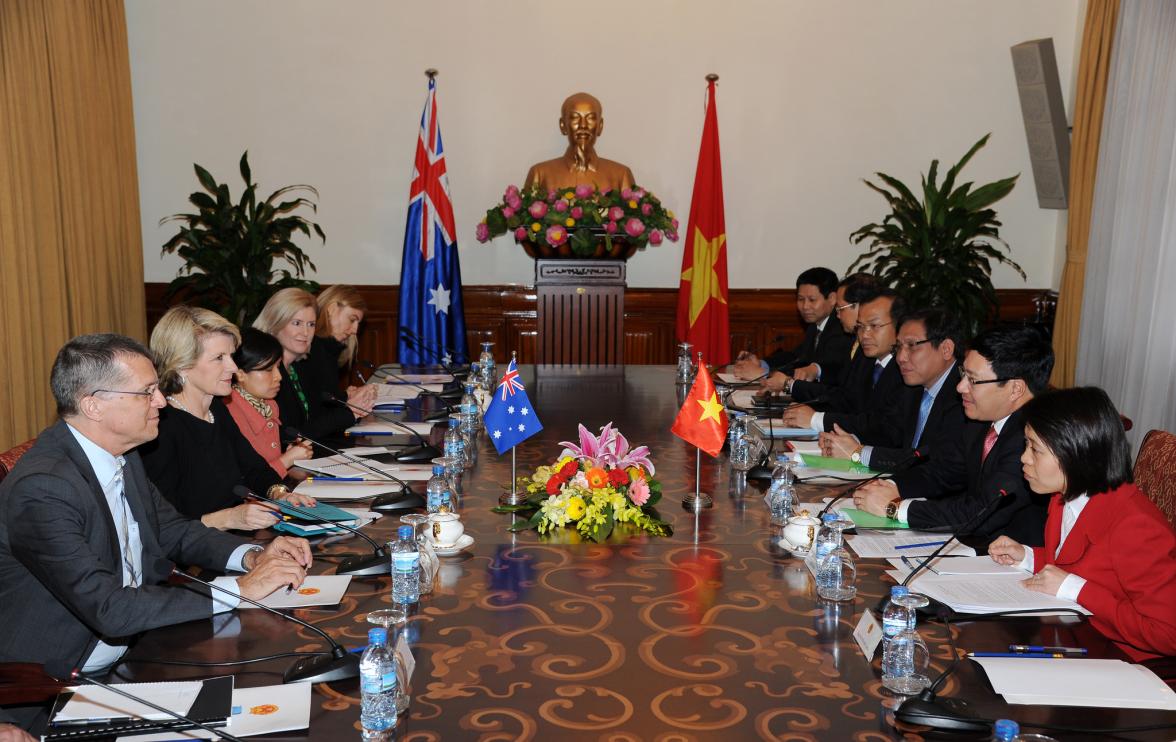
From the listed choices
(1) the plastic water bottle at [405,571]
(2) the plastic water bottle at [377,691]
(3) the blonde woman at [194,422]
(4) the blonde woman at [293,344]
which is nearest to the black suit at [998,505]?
(1) the plastic water bottle at [405,571]

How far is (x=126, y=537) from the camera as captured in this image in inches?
85.5

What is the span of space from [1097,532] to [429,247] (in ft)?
16.1

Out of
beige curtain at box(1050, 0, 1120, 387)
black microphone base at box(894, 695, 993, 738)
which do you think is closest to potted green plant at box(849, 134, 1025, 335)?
beige curtain at box(1050, 0, 1120, 387)

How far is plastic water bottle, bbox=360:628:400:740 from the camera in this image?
4.89ft

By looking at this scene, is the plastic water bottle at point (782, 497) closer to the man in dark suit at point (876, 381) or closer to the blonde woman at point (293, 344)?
the man in dark suit at point (876, 381)

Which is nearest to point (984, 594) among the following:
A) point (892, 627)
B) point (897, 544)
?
point (897, 544)

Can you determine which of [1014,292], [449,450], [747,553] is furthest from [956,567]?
[1014,292]

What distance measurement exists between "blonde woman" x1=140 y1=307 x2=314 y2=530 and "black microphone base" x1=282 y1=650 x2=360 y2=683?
1009 mm

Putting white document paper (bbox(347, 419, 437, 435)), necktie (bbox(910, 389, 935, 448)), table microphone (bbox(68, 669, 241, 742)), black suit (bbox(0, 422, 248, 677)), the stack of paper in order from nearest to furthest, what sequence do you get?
table microphone (bbox(68, 669, 241, 742)) < the stack of paper < black suit (bbox(0, 422, 248, 677)) < necktie (bbox(910, 389, 935, 448)) < white document paper (bbox(347, 419, 437, 435))

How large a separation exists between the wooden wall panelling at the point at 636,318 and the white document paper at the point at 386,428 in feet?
10.5

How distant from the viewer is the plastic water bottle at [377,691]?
4.89 feet

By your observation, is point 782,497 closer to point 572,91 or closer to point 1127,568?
point 1127,568

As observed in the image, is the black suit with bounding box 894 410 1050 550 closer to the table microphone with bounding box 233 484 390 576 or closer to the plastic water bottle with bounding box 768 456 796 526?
the plastic water bottle with bounding box 768 456 796 526

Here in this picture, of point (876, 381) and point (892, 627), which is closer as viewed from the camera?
point (892, 627)
